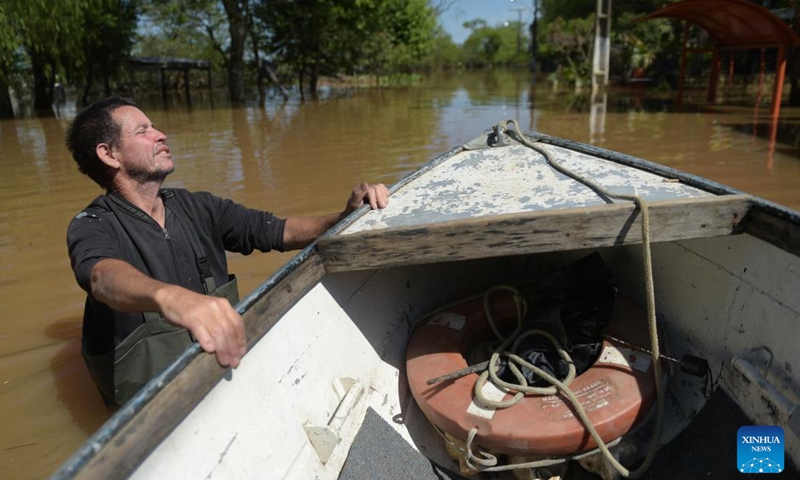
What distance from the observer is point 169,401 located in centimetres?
130

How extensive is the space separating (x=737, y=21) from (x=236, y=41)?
15677 mm

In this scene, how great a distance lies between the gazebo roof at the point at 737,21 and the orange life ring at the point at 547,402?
10808mm

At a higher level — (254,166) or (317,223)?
(317,223)

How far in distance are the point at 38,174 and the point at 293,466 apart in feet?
29.5

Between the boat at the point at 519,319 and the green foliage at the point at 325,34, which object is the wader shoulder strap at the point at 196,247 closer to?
the boat at the point at 519,319

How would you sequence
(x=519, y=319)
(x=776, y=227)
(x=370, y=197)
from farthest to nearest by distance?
1. (x=519, y=319)
2. (x=370, y=197)
3. (x=776, y=227)

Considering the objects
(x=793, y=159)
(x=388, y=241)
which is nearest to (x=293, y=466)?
(x=388, y=241)

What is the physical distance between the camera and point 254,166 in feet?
29.5

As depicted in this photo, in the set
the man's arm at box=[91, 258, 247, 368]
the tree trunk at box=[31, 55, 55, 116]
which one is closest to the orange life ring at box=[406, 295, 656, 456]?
the man's arm at box=[91, 258, 247, 368]

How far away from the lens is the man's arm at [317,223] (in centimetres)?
251

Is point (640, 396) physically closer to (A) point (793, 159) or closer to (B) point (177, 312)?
(B) point (177, 312)

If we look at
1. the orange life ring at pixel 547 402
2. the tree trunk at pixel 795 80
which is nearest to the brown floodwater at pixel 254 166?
the tree trunk at pixel 795 80

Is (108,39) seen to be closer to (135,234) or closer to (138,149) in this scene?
(138,149)

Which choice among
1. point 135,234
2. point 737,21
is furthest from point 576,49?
point 135,234
